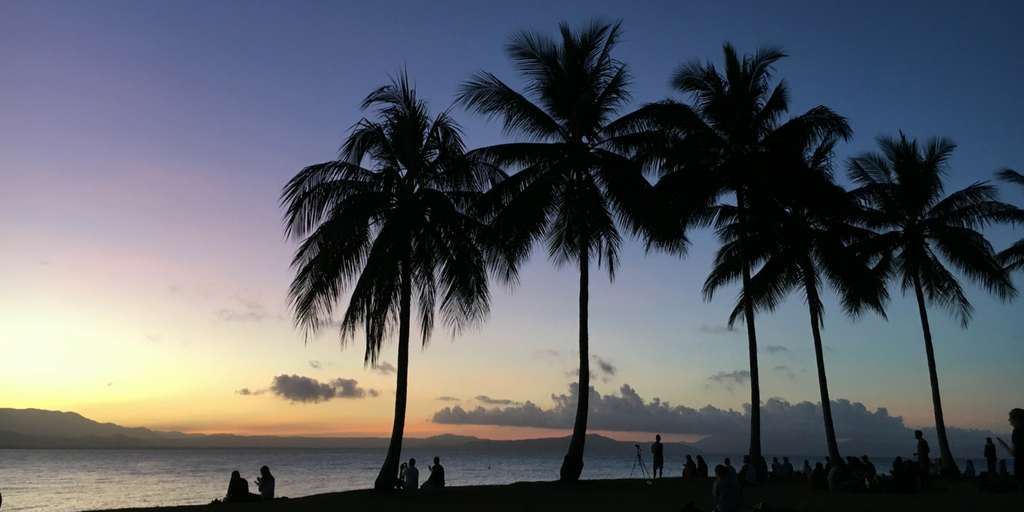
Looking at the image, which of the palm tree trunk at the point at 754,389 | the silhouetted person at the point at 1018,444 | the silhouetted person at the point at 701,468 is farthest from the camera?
the silhouetted person at the point at 701,468

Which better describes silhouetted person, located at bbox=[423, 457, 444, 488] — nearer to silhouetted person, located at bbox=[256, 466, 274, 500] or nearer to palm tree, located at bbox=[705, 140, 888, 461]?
silhouetted person, located at bbox=[256, 466, 274, 500]

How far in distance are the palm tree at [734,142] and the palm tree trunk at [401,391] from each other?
Answer: 31.0ft

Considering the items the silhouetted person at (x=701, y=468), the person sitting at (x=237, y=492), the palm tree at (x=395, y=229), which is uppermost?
the palm tree at (x=395, y=229)

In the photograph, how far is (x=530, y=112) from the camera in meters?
20.1

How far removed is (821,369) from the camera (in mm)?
23219

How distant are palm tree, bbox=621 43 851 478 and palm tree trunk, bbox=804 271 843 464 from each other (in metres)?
2.77

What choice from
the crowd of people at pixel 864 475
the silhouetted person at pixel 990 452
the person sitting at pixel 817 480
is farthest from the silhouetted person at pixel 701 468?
the silhouetted person at pixel 990 452

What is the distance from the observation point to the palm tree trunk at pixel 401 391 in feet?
51.3

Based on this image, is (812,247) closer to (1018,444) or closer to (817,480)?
(817,480)

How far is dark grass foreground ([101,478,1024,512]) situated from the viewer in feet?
44.3

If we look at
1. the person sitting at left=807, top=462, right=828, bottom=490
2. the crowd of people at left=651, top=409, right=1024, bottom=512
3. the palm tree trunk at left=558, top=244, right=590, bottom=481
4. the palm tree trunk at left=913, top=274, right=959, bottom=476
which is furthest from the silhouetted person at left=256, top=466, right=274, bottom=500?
the palm tree trunk at left=913, top=274, right=959, bottom=476

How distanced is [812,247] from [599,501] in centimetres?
1419

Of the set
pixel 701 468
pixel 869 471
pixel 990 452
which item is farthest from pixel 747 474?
pixel 990 452

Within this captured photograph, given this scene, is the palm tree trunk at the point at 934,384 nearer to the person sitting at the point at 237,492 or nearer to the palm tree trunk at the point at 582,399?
the palm tree trunk at the point at 582,399
